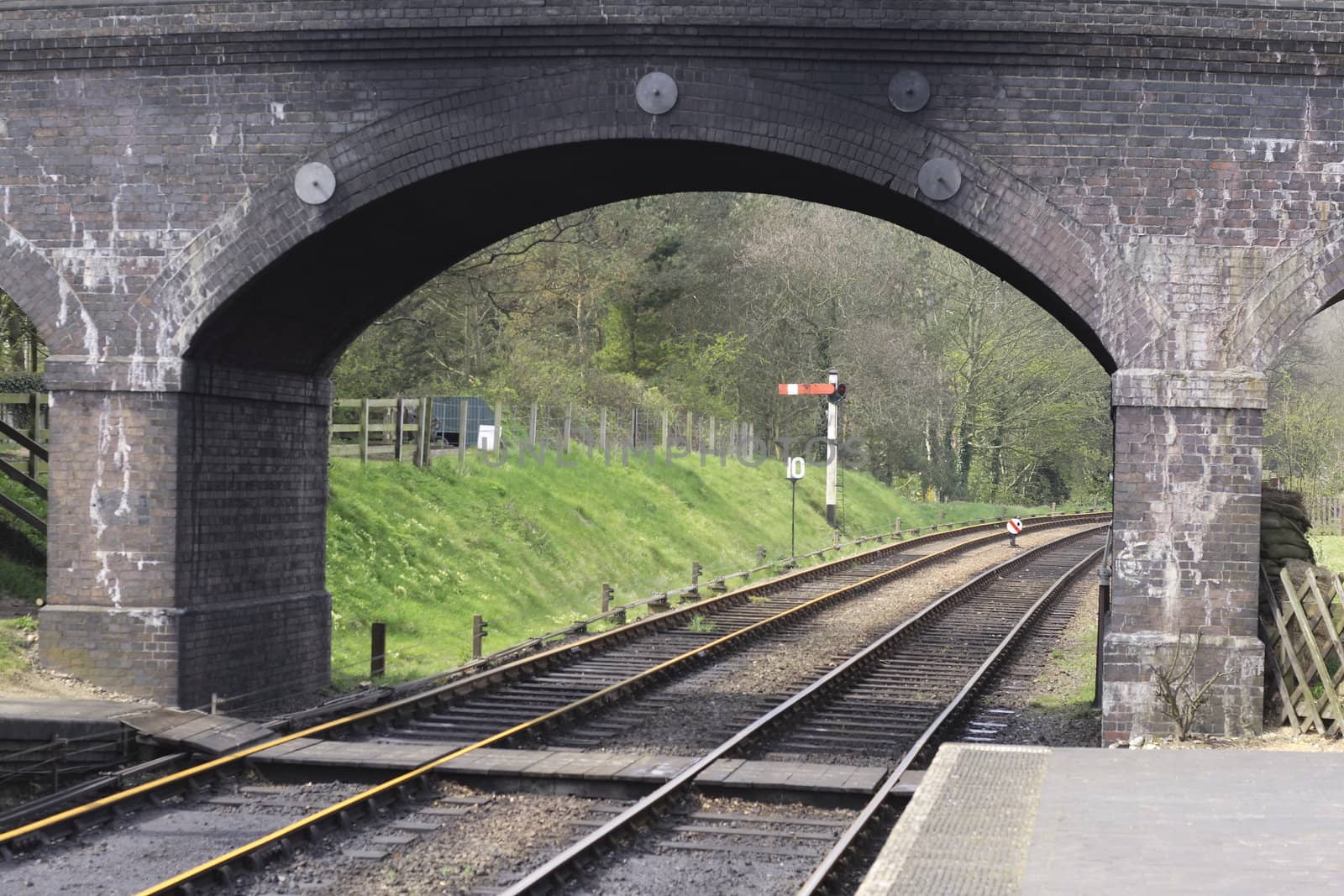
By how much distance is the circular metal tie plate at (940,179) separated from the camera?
12.6m

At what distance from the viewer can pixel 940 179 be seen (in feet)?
41.4

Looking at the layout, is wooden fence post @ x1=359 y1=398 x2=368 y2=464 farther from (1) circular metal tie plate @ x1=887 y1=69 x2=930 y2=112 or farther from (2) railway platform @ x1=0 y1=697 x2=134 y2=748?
(1) circular metal tie plate @ x1=887 y1=69 x2=930 y2=112

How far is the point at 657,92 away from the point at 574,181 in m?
2.12

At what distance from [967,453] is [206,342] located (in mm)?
44624

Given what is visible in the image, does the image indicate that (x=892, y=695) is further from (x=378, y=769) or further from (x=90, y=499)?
(x=90, y=499)

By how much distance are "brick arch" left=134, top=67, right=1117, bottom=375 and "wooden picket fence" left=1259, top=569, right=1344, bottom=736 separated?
2517mm

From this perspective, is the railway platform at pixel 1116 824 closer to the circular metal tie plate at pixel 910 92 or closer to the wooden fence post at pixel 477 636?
the circular metal tie plate at pixel 910 92

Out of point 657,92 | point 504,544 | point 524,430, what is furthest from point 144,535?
point 524,430

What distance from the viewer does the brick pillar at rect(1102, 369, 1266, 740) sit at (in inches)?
484

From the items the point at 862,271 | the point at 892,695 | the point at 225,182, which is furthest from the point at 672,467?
the point at 225,182

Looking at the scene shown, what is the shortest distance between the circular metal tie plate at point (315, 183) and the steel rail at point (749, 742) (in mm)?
5944

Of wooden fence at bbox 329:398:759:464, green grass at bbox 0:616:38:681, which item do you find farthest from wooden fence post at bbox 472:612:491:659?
wooden fence at bbox 329:398:759:464

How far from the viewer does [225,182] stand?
13.5 m

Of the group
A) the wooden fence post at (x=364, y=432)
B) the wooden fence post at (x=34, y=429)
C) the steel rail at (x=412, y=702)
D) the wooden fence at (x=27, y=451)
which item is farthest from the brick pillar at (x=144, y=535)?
the wooden fence post at (x=364, y=432)
